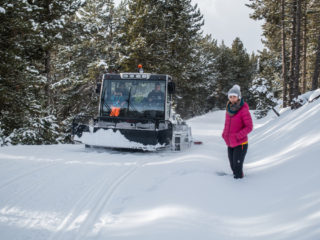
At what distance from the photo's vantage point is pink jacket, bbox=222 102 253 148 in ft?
15.8

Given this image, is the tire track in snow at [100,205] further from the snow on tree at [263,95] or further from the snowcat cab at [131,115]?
the snow on tree at [263,95]

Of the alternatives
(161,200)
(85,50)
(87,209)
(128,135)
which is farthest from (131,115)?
(85,50)

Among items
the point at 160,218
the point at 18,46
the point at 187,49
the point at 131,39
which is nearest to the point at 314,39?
the point at 187,49

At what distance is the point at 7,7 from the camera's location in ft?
30.2

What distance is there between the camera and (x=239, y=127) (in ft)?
16.3

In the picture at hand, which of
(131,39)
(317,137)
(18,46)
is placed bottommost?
(317,137)

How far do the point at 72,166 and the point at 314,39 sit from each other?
23.5m

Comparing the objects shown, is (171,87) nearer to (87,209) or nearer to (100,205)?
(100,205)

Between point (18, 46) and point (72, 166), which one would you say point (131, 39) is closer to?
point (18, 46)

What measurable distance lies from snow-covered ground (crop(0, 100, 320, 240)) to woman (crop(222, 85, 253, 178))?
1.33ft

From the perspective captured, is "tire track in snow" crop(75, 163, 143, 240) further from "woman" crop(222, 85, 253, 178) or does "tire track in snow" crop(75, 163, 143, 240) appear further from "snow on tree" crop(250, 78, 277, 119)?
"snow on tree" crop(250, 78, 277, 119)

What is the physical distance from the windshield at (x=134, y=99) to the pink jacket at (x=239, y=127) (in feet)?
14.2

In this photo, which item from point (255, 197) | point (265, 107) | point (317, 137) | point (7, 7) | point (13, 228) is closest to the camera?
point (13, 228)

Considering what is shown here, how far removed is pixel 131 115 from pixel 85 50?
12749 millimetres
